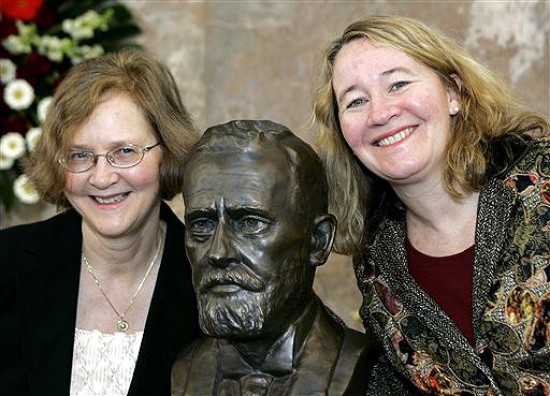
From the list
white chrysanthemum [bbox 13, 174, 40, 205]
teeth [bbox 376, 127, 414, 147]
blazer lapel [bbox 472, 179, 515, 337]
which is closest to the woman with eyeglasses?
teeth [bbox 376, 127, 414, 147]

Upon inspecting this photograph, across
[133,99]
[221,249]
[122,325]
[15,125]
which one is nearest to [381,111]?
[221,249]

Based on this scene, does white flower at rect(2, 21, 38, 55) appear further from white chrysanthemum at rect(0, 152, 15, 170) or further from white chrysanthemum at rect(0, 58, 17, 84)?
white chrysanthemum at rect(0, 152, 15, 170)

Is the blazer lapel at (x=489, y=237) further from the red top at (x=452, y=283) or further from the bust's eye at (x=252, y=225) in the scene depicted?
the bust's eye at (x=252, y=225)

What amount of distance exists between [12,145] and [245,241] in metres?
2.01

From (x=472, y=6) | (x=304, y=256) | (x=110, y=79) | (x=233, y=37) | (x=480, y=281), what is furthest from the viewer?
(x=233, y=37)

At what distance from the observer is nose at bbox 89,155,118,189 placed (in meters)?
3.26

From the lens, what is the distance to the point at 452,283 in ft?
10.3

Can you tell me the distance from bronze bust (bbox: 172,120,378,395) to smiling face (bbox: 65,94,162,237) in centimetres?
46

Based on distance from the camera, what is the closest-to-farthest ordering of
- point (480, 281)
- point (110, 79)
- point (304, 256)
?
point (304, 256) < point (480, 281) < point (110, 79)

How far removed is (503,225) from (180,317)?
3.29 ft

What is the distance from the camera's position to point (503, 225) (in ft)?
9.87

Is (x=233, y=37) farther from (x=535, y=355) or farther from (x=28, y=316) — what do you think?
(x=535, y=355)

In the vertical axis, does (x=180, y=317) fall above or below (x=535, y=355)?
below

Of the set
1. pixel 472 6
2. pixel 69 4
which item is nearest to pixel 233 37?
pixel 69 4
